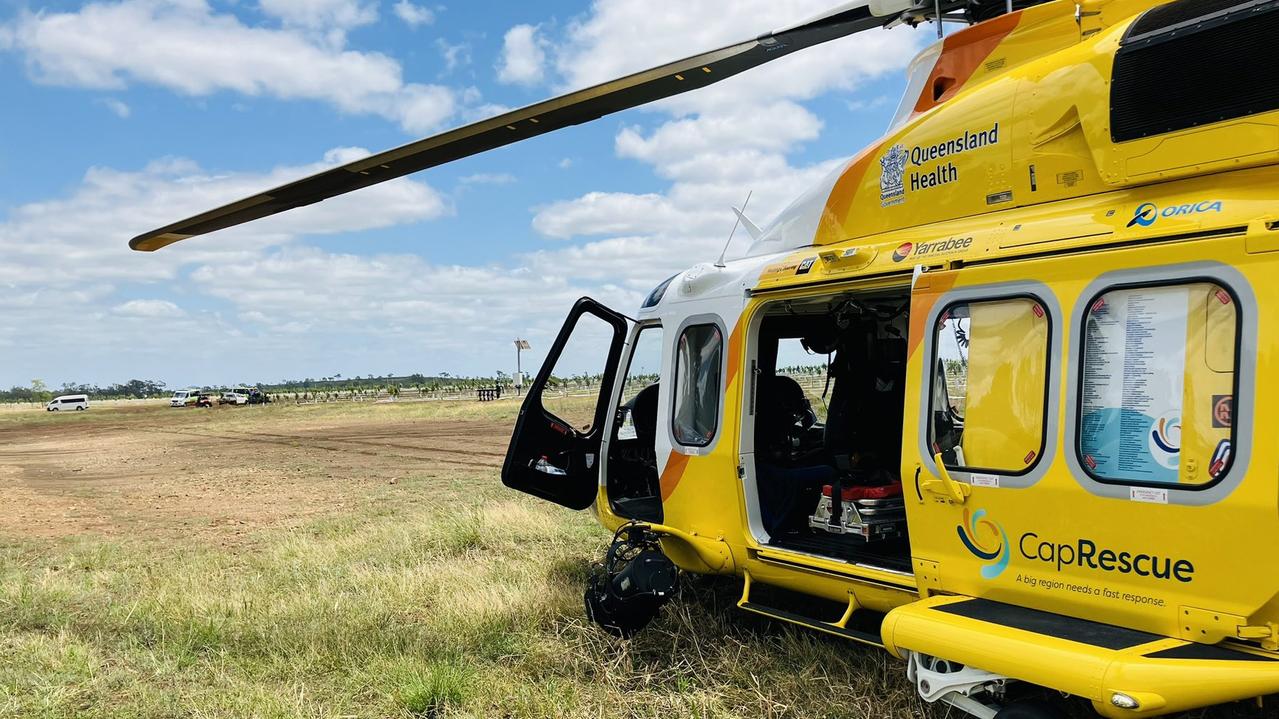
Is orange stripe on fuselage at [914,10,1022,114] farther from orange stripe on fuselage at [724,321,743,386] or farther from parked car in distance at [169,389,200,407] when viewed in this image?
parked car in distance at [169,389,200,407]

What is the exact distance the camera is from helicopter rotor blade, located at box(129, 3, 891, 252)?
18.1ft

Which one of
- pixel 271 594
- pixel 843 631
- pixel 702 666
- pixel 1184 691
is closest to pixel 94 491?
pixel 271 594

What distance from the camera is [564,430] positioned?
7766 mm

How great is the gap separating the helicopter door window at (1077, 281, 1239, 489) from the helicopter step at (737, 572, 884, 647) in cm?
163

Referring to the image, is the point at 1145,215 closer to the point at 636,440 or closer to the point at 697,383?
the point at 697,383

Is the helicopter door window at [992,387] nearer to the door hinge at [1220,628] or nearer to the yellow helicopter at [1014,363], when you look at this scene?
the yellow helicopter at [1014,363]

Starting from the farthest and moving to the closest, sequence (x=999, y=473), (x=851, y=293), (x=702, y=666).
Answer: (x=702, y=666) < (x=851, y=293) < (x=999, y=473)

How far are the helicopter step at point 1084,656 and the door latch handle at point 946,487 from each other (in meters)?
0.50

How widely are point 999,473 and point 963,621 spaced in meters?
0.76

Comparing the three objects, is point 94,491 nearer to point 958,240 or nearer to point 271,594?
point 271,594

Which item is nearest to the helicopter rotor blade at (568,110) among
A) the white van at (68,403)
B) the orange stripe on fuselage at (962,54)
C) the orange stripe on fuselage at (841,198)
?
the orange stripe on fuselage at (962,54)

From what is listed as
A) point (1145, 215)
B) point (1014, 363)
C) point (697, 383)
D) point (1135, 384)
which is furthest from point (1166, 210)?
point (697, 383)

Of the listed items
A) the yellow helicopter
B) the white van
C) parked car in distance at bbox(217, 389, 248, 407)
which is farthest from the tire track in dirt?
the white van

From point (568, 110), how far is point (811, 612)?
4.17 meters
